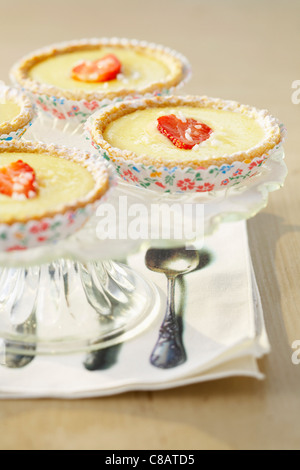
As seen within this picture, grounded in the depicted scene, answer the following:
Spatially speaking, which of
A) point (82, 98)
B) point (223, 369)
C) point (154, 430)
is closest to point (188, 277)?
point (223, 369)

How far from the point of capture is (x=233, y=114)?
228cm

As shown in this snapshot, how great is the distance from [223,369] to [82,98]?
1.21 m

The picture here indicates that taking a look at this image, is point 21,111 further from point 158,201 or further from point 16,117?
point 158,201

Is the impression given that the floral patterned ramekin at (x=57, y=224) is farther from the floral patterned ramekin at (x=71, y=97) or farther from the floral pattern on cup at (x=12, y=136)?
the floral patterned ramekin at (x=71, y=97)

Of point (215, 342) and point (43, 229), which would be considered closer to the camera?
point (43, 229)

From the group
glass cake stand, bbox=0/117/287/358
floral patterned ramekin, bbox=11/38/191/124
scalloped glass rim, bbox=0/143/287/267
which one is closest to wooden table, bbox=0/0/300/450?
glass cake stand, bbox=0/117/287/358

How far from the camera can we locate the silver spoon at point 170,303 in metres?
1.79

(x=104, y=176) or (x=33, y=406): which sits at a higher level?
(x=104, y=176)

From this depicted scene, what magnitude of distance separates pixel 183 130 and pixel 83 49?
46.2 inches

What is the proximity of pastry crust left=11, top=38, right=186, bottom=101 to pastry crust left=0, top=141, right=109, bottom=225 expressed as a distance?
0.57 meters

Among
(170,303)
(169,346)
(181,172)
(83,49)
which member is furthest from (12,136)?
(83,49)

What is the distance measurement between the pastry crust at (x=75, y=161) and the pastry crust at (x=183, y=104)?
0.08m

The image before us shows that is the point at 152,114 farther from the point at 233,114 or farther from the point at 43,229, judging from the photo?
the point at 43,229

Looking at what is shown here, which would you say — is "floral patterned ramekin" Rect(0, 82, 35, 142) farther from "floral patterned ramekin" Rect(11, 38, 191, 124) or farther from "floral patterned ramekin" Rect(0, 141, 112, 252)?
"floral patterned ramekin" Rect(0, 141, 112, 252)
